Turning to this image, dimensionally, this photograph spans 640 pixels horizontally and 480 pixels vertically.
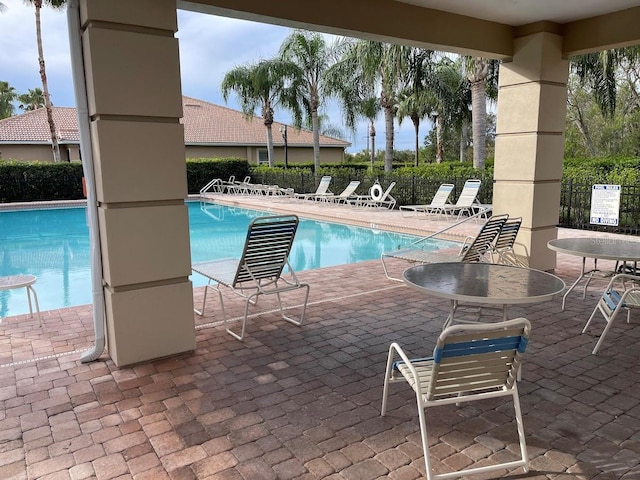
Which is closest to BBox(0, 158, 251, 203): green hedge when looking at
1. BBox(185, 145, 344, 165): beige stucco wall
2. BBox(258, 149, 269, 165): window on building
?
BBox(185, 145, 344, 165): beige stucco wall

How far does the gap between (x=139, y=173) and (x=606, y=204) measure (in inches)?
303

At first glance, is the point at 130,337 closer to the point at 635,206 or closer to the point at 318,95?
the point at 635,206

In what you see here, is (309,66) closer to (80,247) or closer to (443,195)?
(443,195)

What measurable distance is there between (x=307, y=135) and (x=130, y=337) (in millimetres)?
30779

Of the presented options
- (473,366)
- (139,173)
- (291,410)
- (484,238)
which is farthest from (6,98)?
(473,366)

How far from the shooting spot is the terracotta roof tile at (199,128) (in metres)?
25.1

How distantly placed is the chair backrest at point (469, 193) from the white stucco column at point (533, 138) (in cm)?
588

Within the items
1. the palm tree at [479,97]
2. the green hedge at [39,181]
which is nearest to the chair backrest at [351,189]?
the palm tree at [479,97]

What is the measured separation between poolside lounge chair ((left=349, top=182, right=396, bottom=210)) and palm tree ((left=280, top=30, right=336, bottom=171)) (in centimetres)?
554

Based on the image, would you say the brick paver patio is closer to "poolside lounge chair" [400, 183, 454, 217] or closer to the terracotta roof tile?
"poolside lounge chair" [400, 183, 454, 217]

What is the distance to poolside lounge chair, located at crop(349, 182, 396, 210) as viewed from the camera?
15.9m

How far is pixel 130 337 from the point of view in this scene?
151 inches

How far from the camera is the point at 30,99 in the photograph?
192 feet

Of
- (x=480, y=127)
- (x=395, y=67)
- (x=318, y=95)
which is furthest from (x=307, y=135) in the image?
(x=480, y=127)
